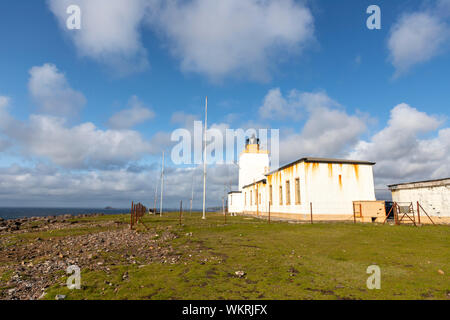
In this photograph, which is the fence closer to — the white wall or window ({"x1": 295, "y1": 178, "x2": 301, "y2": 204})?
window ({"x1": 295, "y1": 178, "x2": 301, "y2": 204})

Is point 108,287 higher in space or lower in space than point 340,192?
lower

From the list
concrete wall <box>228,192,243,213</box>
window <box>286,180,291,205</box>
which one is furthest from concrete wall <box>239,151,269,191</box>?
window <box>286,180,291,205</box>

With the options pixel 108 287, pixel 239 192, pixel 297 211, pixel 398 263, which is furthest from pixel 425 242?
pixel 239 192

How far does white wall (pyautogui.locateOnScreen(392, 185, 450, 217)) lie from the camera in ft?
72.7

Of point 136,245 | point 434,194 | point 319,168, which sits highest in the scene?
point 319,168

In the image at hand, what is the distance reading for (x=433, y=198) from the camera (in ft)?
76.9

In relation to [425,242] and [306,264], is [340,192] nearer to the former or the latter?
[425,242]

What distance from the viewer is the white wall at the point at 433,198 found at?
872 inches

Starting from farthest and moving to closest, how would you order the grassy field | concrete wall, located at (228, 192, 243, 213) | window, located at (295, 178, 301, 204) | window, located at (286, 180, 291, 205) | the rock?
1. concrete wall, located at (228, 192, 243, 213)
2. window, located at (286, 180, 291, 205)
3. window, located at (295, 178, 301, 204)
4. the rock
5. the grassy field

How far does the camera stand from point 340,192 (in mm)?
26359

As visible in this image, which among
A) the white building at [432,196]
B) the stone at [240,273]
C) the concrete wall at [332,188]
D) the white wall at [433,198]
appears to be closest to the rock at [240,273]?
the stone at [240,273]

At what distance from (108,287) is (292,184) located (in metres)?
25.3

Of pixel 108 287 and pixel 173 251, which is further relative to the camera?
pixel 173 251
